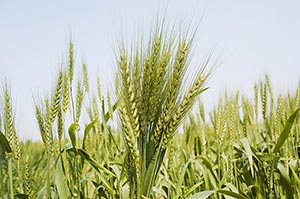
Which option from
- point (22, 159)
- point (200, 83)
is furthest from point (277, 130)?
point (22, 159)

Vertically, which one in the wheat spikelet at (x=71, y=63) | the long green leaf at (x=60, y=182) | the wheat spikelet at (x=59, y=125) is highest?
the wheat spikelet at (x=71, y=63)

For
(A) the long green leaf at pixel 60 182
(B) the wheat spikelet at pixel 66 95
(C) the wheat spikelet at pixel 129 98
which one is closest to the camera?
(C) the wheat spikelet at pixel 129 98

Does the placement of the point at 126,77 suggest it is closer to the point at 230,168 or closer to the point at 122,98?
the point at 122,98

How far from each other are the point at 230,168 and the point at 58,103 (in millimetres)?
1011

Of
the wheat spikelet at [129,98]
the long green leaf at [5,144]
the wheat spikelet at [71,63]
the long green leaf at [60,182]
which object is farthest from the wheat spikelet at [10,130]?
the wheat spikelet at [129,98]

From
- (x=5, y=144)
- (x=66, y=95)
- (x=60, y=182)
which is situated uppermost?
(x=66, y=95)

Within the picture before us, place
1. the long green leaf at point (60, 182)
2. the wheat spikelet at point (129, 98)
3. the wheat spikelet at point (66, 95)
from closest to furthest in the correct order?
1. the wheat spikelet at point (129, 98)
2. the long green leaf at point (60, 182)
3. the wheat spikelet at point (66, 95)

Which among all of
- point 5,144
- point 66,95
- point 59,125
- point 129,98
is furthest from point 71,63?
point 129,98

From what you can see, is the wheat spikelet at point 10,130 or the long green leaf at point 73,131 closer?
the wheat spikelet at point 10,130

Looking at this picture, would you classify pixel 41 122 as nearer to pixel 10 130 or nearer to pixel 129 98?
pixel 10 130

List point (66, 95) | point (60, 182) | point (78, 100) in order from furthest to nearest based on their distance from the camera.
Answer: point (78, 100), point (66, 95), point (60, 182)

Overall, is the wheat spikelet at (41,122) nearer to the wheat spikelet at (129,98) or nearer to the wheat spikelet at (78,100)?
the wheat spikelet at (78,100)

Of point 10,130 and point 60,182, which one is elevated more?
point 10,130

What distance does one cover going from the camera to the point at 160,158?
1277mm
